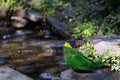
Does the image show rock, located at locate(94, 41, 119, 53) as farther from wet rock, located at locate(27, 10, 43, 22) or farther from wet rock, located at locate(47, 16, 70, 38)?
wet rock, located at locate(27, 10, 43, 22)

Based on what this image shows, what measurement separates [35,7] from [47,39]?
2.80 metres

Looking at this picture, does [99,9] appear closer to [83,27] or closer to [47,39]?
[83,27]

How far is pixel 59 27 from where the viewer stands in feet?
35.1

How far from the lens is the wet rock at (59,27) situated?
10375 millimetres

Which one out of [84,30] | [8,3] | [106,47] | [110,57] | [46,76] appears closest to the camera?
[110,57]

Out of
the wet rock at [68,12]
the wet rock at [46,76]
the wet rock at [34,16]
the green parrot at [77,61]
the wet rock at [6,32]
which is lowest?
the wet rock at [6,32]

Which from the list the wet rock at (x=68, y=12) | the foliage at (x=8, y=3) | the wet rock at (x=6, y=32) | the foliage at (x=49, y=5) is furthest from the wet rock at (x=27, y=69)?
the foliage at (x=8, y=3)

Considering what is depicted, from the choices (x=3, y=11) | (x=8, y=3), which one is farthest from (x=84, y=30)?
(x=8, y=3)

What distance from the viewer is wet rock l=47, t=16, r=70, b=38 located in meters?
10.4

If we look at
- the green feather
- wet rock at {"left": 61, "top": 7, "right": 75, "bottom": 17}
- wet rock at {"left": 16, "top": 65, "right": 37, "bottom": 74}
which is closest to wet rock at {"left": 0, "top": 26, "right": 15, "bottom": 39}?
wet rock at {"left": 61, "top": 7, "right": 75, "bottom": 17}

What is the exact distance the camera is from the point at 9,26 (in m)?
12.6

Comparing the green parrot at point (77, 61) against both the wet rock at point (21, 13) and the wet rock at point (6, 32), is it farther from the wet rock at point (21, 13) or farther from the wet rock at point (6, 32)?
the wet rock at point (21, 13)

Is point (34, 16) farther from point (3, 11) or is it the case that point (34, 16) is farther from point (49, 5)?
point (3, 11)

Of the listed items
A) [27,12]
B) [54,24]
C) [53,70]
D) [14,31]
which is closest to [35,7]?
[27,12]
